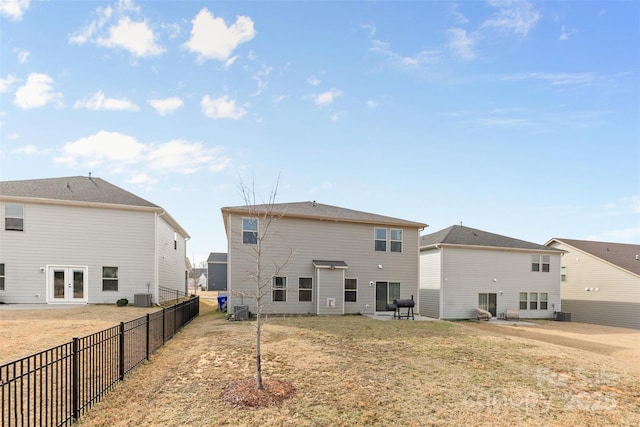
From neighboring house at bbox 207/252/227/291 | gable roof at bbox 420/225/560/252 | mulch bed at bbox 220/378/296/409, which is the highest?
gable roof at bbox 420/225/560/252

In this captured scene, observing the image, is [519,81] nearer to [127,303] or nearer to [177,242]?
[127,303]

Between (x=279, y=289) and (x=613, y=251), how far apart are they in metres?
27.8

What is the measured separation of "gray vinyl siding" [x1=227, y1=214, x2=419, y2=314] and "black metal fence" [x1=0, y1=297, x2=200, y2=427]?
4173 millimetres

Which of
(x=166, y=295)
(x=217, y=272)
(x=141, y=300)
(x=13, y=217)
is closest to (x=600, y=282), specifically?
(x=166, y=295)

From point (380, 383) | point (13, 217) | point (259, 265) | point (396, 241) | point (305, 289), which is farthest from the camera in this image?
point (396, 241)

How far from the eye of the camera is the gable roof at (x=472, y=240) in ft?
75.1

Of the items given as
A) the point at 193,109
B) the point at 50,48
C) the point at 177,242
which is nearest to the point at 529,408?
the point at 193,109

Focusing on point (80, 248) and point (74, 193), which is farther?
point (74, 193)

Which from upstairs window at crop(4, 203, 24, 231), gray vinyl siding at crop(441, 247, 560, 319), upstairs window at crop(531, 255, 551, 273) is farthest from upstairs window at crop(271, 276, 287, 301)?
upstairs window at crop(531, 255, 551, 273)

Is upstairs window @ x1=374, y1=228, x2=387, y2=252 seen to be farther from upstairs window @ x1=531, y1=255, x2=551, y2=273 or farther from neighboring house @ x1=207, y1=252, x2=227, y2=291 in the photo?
neighboring house @ x1=207, y1=252, x2=227, y2=291

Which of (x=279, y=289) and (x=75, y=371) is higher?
(x=75, y=371)

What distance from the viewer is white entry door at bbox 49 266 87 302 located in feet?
57.7

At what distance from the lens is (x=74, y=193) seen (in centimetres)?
1878

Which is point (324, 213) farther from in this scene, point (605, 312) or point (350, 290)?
point (605, 312)
